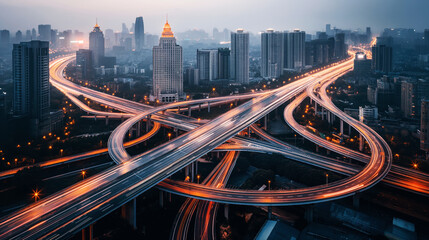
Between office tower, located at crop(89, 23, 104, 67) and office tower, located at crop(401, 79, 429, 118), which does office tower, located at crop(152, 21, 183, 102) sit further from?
office tower, located at crop(89, 23, 104, 67)

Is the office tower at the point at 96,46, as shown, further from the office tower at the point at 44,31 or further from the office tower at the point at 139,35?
the office tower at the point at 139,35

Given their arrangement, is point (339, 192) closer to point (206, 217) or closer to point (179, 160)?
point (206, 217)

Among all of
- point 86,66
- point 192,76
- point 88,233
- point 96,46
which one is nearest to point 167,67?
point 192,76

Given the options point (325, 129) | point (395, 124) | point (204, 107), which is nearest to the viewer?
point (395, 124)

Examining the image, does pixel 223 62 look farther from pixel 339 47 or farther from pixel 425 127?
pixel 425 127

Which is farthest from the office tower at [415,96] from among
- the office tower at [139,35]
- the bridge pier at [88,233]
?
the office tower at [139,35]

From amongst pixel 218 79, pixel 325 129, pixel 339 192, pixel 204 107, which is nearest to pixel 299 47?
pixel 218 79
